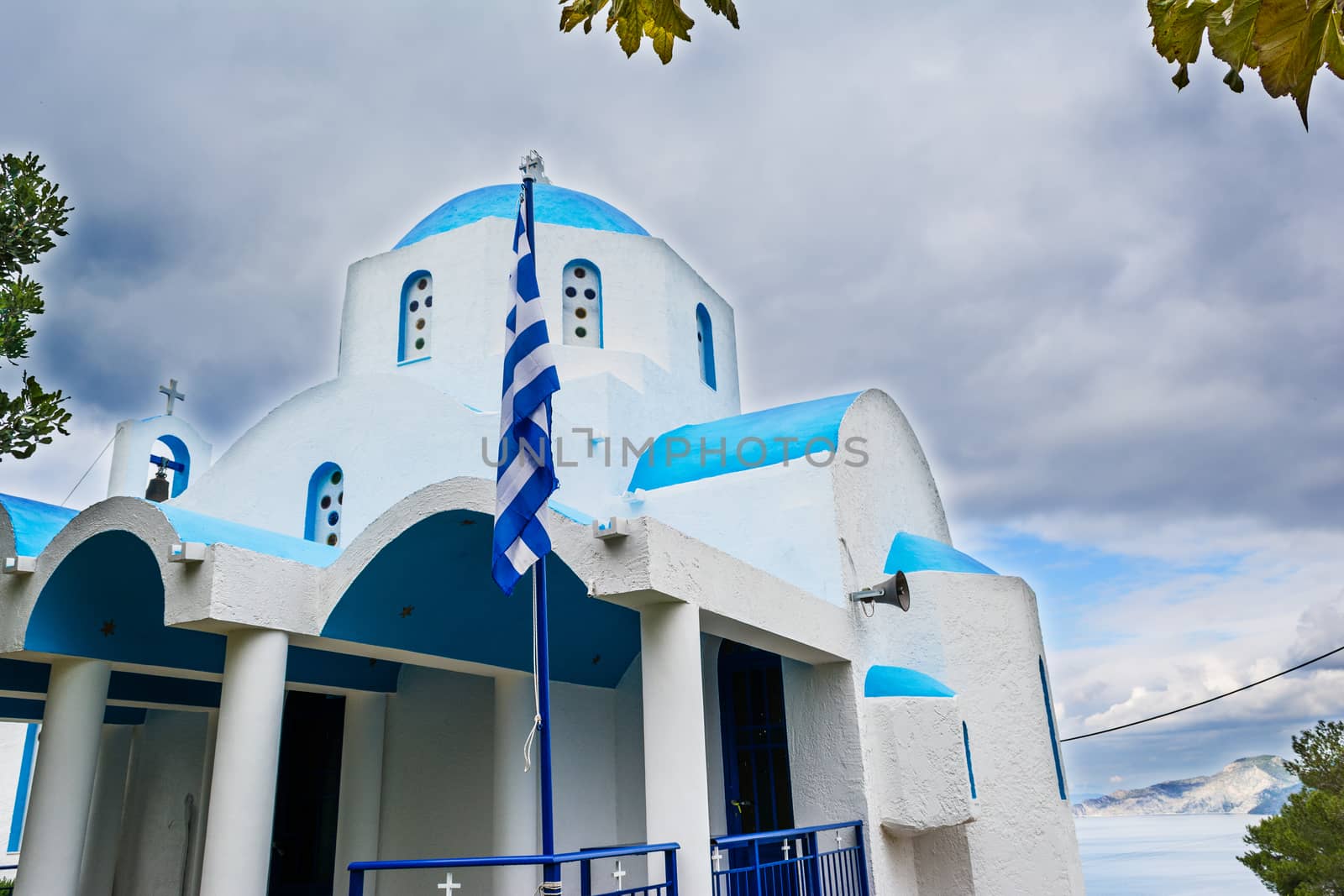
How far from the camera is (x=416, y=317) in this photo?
1194 cm

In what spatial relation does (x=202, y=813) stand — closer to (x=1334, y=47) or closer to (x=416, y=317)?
(x=416, y=317)

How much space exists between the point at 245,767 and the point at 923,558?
6.25 metres

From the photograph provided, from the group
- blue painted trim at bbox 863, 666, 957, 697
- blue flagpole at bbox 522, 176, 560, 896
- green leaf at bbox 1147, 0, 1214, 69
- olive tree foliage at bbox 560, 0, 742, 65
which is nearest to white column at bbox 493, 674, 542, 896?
blue flagpole at bbox 522, 176, 560, 896

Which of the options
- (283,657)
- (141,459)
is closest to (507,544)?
(283,657)

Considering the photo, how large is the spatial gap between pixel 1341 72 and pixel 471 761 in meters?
8.78

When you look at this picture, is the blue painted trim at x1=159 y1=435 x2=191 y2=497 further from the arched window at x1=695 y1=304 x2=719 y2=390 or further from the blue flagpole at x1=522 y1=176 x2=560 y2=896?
the blue flagpole at x1=522 y1=176 x2=560 y2=896

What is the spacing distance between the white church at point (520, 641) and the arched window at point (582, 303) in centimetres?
4

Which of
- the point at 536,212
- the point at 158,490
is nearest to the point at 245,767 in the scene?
the point at 158,490

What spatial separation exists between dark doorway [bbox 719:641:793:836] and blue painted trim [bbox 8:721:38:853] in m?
10.6

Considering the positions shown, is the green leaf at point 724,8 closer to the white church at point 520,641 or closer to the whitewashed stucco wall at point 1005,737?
the white church at point 520,641

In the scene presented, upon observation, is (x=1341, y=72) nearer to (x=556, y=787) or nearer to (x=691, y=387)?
(x=556, y=787)

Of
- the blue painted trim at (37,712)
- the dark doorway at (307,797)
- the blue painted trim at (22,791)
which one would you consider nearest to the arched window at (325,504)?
the dark doorway at (307,797)

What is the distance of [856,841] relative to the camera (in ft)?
24.3

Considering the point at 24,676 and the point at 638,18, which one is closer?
the point at 638,18
